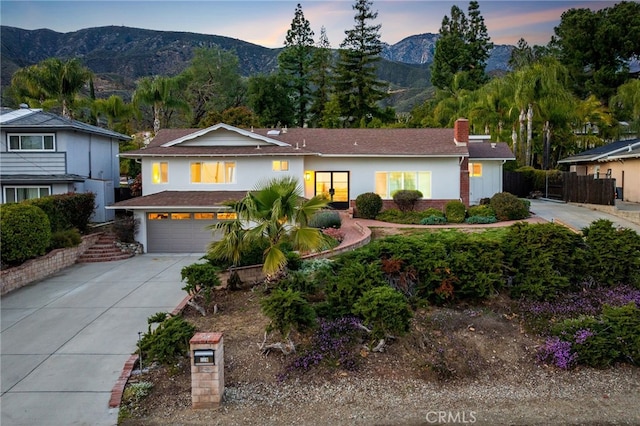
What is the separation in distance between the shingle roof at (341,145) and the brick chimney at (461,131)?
35 cm

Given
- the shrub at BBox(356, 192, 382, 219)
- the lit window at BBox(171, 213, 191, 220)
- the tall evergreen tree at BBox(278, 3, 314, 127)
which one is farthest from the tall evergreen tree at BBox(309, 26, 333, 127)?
the lit window at BBox(171, 213, 191, 220)

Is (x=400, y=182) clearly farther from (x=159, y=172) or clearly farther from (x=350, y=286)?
(x=350, y=286)

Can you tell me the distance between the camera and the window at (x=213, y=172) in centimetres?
2197

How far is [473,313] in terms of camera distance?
9.85 meters

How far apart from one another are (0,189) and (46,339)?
51.1 feet

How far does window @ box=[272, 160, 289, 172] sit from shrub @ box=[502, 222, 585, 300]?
1272 cm

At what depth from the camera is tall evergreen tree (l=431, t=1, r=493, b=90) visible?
57.1 meters

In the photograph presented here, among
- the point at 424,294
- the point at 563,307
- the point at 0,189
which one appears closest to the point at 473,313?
the point at 424,294

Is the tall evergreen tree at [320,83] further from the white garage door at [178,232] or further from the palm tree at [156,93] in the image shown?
the white garage door at [178,232]

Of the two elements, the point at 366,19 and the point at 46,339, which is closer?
the point at 46,339

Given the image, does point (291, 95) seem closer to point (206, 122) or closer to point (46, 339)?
point (206, 122)

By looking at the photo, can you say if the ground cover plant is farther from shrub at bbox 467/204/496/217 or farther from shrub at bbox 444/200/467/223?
shrub at bbox 467/204/496/217

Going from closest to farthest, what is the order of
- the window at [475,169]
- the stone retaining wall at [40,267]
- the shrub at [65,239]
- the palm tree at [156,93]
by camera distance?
the stone retaining wall at [40,267], the shrub at [65,239], the window at [475,169], the palm tree at [156,93]

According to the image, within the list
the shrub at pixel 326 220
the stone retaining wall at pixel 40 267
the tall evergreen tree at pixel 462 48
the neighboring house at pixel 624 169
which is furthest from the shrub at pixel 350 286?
the tall evergreen tree at pixel 462 48
